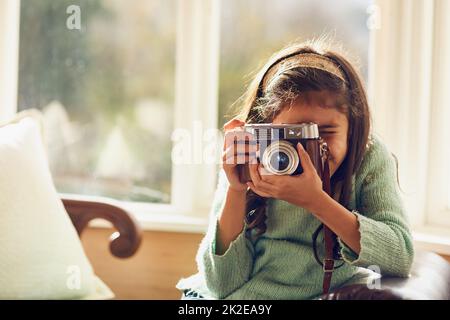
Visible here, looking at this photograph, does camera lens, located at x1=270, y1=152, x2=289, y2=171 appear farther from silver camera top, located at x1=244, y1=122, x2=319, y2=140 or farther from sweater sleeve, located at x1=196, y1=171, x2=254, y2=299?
sweater sleeve, located at x1=196, y1=171, x2=254, y2=299

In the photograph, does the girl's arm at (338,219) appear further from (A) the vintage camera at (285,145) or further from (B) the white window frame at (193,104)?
(B) the white window frame at (193,104)

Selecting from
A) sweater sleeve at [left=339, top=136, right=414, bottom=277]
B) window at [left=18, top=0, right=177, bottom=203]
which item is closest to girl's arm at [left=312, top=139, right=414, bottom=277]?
sweater sleeve at [left=339, top=136, right=414, bottom=277]

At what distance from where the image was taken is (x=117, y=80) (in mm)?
1779

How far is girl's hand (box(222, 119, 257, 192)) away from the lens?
1022 mm

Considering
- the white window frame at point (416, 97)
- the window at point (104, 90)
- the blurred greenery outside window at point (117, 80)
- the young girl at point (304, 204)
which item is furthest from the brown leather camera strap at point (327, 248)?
the window at point (104, 90)

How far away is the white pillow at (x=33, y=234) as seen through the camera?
1.21 meters

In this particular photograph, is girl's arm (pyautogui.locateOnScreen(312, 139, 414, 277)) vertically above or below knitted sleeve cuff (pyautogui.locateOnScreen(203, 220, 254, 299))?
Result: above

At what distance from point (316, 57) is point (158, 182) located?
801 millimetres

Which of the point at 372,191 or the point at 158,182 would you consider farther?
the point at 158,182

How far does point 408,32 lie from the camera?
1438mm

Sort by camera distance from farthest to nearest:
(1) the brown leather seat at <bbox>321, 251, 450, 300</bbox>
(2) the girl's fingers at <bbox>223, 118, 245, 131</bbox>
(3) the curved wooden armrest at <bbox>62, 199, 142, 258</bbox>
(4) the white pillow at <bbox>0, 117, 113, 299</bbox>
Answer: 1. (3) the curved wooden armrest at <bbox>62, 199, 142, 258</bbox>
2. (4) the white pillow at <bbox>0, 117, 113, 299</bbox>
3. (2) the girl's fingers at <bbox>223, 118, 245, 131</bbox>
4. (1) the brown leather seat at <bbox>321, 251, 450, 300</bbox>
